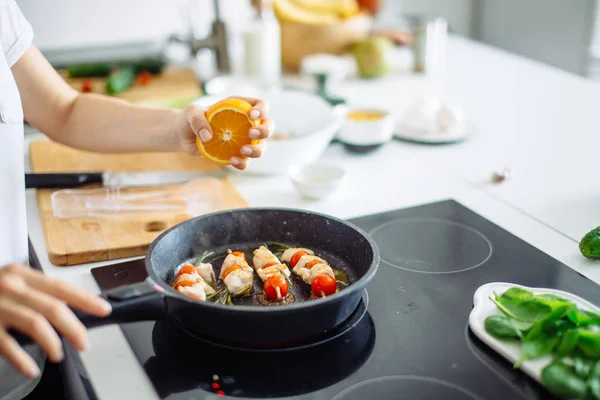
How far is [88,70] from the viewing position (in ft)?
6.96

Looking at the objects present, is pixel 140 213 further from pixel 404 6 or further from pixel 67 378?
pixel 404 6

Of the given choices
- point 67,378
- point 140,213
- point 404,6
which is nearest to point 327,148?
point 140,213

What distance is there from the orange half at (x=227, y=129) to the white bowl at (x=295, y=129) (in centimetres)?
19

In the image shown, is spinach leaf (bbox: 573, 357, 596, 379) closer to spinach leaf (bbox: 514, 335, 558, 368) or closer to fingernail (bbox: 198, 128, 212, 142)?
spinach leaf (bbox: 514, 335, 558, 368)

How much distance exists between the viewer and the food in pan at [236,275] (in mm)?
980

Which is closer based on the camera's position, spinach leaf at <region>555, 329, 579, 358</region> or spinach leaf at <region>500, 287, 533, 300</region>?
spinach leaf at <region>555, 329, 579, 358</region>

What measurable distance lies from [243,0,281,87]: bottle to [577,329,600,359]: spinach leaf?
→ 4.75 feet

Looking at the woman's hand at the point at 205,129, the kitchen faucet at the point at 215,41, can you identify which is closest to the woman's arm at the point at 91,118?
the woman's hand at the point at 205,129

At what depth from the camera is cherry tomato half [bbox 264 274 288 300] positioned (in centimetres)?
97

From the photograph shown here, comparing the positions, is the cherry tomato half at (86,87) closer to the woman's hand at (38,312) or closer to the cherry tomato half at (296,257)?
the cherry tomato half at (296,257)

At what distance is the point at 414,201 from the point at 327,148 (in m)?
0.36

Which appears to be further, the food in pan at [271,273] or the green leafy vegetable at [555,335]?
the food in pan at [271,273]

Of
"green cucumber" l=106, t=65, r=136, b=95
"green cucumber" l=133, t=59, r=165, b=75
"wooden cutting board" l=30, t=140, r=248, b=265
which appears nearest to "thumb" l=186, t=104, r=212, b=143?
"wooden cutting board" l=30, t=140, r=248, b=265

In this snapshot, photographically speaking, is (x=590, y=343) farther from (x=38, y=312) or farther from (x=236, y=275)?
(x=38, y=312)
